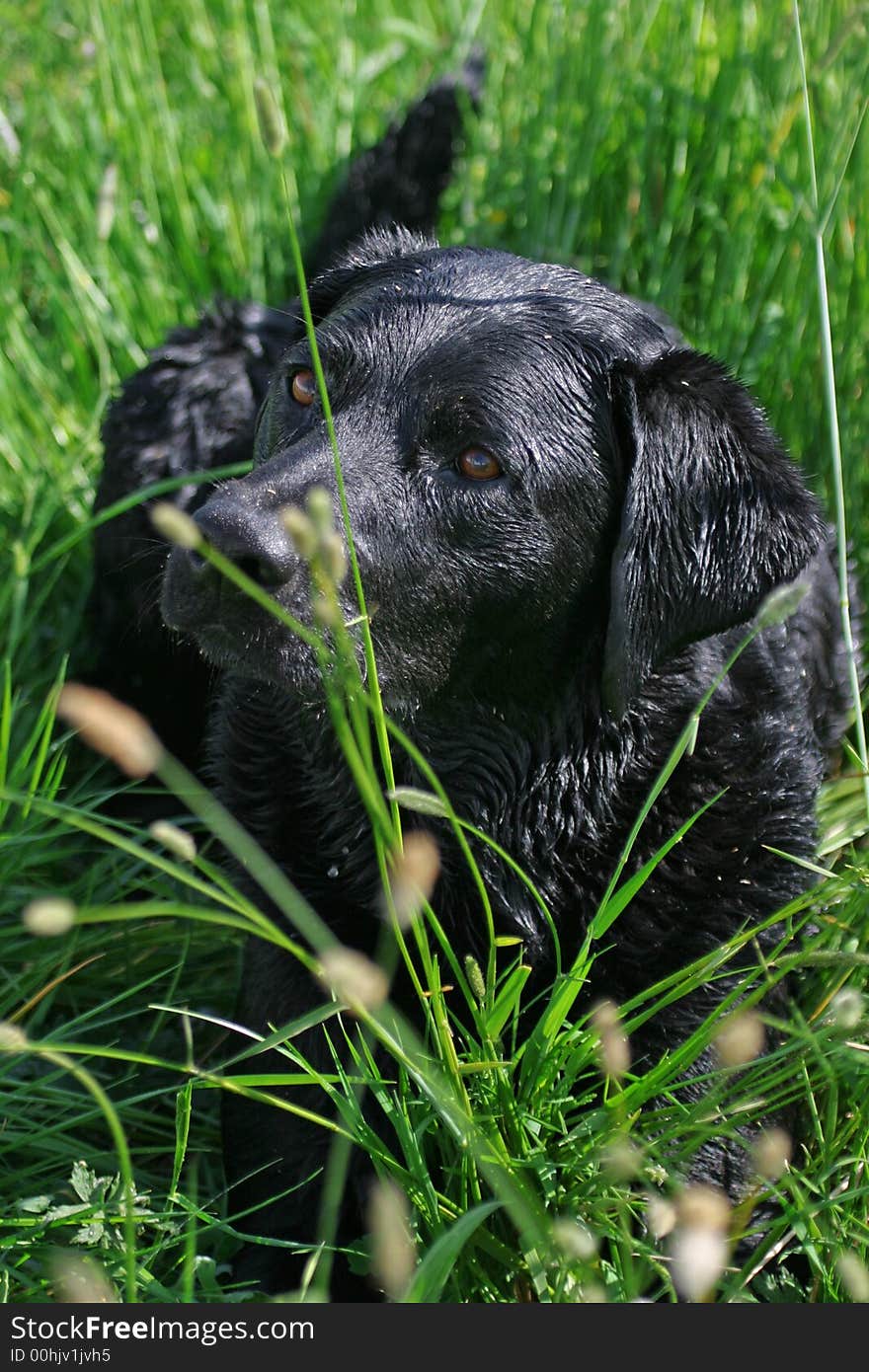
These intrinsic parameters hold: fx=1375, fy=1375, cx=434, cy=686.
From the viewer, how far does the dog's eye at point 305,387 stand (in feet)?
7.53

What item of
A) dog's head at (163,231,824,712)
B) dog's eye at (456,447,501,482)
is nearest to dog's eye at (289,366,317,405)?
dog's head at (163,231,824,712)

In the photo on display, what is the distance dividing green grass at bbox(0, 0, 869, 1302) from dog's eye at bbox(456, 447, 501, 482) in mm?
522

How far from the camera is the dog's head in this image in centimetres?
209

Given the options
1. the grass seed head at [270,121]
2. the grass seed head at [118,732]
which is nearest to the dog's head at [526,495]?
the grass seed head at [270,121]

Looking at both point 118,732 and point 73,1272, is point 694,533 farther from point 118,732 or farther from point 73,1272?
point 73,1272

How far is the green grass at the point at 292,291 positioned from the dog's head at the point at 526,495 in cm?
21

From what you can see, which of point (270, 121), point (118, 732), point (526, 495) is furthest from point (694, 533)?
point (118, 732)

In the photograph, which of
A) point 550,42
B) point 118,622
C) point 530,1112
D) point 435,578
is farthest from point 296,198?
point 530,1112

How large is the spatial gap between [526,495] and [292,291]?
213 cm

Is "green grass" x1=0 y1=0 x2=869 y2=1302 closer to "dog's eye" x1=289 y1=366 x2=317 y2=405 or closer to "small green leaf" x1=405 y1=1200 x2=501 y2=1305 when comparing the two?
"small green leaf" x1=405 y1=1200 x2=501 y2=1305

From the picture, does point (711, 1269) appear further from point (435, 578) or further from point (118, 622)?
point (118, 622)

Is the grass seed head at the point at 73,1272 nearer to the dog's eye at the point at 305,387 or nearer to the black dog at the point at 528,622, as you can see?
the black dog at the point at 528,622

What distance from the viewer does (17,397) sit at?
3.65 metres

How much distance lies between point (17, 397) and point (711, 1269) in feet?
10.3
